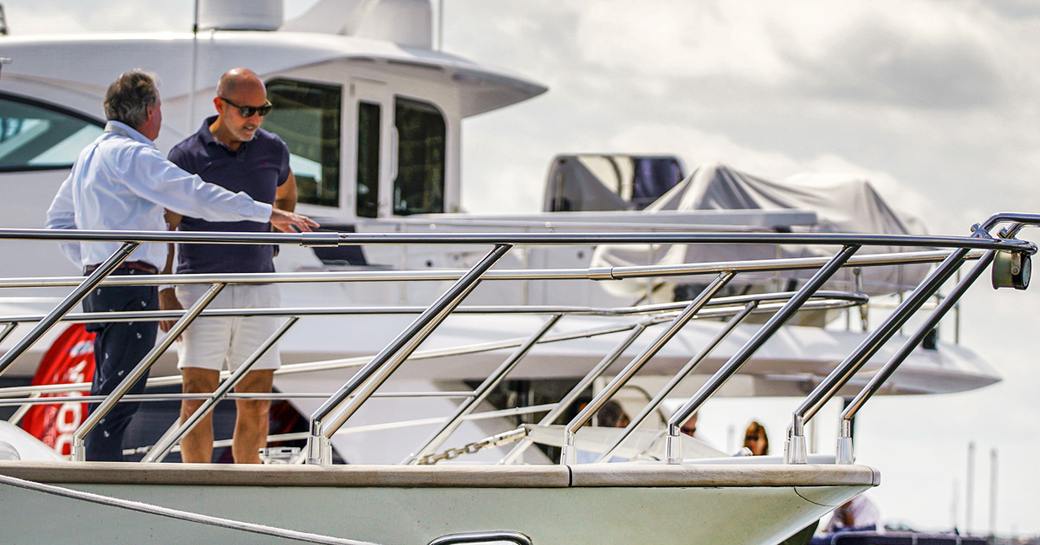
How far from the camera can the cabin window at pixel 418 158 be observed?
32.2ft

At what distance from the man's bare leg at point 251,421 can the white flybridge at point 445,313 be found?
7.2 inches

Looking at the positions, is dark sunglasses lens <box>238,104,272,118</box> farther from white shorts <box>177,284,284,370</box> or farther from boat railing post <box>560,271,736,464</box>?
boat railing post <box>560,271,736,464</box>

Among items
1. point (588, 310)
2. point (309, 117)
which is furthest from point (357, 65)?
point (588, 310)

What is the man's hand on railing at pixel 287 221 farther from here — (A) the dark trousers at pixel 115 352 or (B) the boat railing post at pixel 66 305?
(B) the boat railing post at pixel 66 305

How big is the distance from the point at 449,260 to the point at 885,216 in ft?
9.82

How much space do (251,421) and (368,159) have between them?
4.58 metres

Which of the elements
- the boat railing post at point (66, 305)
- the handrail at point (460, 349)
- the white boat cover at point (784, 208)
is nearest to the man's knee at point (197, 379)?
the handrail at point (460, 349)

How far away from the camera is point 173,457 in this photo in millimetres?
8633

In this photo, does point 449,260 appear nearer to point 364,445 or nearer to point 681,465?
point 364,445

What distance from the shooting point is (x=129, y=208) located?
15.7ft

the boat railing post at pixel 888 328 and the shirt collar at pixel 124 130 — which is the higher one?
the shirt collar at pixel 124 130

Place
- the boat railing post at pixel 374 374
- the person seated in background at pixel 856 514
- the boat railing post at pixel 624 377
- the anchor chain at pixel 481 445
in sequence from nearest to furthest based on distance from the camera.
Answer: the boat railing post at pixel 374 374, the boat railing post at pixel 624 377, the anchor chain at pixel 481 445, the person seated in background at pixel 856 514

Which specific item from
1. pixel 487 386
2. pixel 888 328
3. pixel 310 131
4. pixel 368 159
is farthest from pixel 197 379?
pixel 368 159

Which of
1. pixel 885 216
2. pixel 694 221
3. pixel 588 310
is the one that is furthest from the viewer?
pixel 885 216
